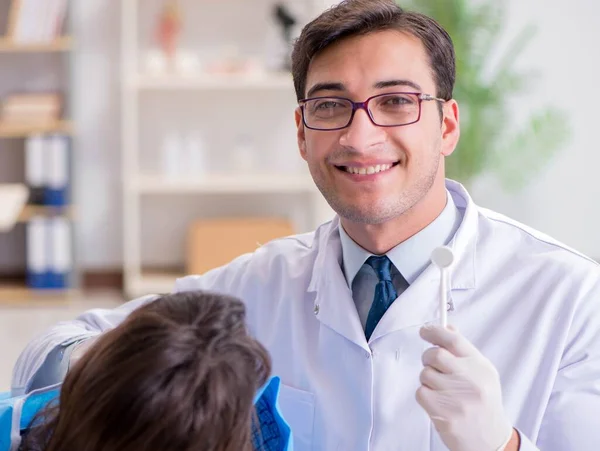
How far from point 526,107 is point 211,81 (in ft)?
5.29

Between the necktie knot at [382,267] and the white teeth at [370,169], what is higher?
the white teeth at [370,169]

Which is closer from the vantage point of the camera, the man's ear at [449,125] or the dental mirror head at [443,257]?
the dental mirror head at [443,257]

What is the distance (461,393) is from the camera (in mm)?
1197

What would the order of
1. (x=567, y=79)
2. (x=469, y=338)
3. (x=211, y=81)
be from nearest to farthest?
(x=469, y=338) → (x=211, y=81) → (x=567, y=79)

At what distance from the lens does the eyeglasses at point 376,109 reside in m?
1.49

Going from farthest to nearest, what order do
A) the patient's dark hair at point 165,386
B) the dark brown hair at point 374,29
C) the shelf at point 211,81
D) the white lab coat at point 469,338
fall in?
1. the shelf at point 211,81
2. the dark brown hair at point 374,29
3. the white lab coat at point 469,338
4. the patient's dark hair at point 165,386

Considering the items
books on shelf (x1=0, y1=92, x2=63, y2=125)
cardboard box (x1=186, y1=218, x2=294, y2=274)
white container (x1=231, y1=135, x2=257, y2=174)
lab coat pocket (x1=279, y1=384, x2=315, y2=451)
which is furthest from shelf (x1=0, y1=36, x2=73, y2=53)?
lab coat pocket (x1=279, y1=384, x2=315, y2=451)

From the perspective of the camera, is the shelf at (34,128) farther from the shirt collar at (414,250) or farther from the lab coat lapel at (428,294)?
the lab coat lapel at (428,294)

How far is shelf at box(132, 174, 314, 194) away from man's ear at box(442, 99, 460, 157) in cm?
298

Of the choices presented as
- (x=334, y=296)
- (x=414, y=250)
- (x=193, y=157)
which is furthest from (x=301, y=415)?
(x=193, y=157)

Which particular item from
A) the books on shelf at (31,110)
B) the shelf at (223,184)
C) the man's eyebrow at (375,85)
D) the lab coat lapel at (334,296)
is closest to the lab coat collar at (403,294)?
the lab coat lapel at (334,296)

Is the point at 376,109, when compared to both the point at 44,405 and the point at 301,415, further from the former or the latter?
the point at 44,405

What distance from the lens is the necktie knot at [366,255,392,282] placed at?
1533 mm

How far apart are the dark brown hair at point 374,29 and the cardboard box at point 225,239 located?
10.1 ft
